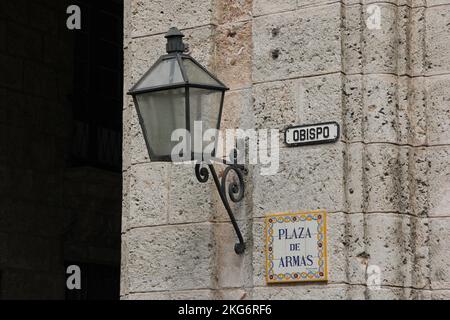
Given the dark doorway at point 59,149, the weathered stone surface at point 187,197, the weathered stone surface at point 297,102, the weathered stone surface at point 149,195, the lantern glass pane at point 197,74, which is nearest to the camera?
the lantern glass pane at point 197,74

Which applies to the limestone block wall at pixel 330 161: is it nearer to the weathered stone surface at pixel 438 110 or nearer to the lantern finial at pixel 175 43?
the weathered stone surface at pixel 438 110

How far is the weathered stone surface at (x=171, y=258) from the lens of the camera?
6.09 meters

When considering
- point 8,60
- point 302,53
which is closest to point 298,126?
point 302,53

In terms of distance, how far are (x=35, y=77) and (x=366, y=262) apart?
5.97 meters

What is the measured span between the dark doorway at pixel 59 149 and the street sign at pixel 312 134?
5.09 m

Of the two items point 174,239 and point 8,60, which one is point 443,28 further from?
point 8,60

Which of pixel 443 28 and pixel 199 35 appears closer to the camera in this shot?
pixel 443 28

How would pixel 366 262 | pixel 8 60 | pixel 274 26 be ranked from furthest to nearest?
pixel 8 60 → pixel 274 26 → pixel 366 262

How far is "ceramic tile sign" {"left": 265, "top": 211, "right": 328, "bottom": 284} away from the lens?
5668 millimetres

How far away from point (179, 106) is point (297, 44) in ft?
2.43

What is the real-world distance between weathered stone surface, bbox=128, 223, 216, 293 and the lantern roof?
0.82m

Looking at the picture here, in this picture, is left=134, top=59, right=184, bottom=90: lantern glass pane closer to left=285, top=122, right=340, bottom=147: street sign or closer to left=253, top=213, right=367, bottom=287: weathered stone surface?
left=285, top=122, right=340, bottom=147: street sign

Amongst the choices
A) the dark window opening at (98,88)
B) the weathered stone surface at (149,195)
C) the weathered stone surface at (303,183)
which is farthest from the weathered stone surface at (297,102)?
the dark window opening at (98,88)
